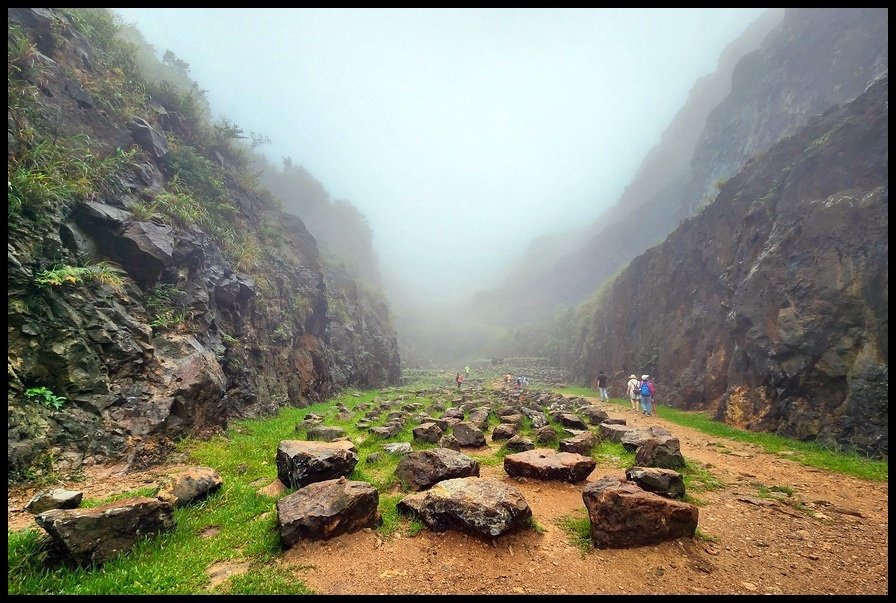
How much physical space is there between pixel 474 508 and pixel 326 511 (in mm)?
2560

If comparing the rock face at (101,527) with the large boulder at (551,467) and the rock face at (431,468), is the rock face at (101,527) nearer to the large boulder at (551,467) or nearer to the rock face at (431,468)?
the rock face at (431,468)

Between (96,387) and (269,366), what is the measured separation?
10.7 metres

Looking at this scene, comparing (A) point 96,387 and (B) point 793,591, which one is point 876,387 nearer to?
(B) point 793,591

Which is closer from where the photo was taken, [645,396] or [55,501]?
[55,501]

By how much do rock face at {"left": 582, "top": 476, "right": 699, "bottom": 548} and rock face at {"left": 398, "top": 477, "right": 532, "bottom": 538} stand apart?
1.22 metres

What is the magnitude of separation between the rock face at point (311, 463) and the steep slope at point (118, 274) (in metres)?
4.53

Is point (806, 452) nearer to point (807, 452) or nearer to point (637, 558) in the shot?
point (807, 452)

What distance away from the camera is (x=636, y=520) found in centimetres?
563

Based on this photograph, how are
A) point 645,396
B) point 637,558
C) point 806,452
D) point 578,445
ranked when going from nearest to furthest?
1. point 637,558
2. point 578,445
3. point 806,452
4. point 645,396

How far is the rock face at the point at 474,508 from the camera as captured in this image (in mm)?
5754

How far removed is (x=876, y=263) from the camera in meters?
12.4

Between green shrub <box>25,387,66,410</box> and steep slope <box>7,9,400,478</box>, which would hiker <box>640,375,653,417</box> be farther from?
green shrub <box>25,387,66,410</box>

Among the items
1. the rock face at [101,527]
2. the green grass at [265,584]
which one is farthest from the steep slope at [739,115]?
the rock face at [101,527]

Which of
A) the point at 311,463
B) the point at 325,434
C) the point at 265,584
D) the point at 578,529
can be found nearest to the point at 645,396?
the point at 578,529
